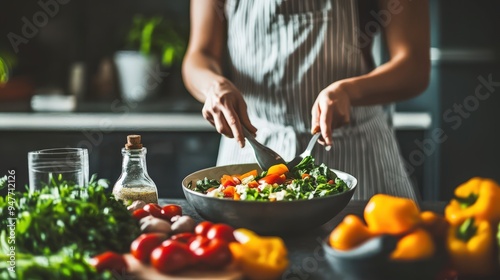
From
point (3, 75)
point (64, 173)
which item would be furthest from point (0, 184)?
point (3, 75)

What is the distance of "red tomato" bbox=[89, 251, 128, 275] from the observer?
83 cm

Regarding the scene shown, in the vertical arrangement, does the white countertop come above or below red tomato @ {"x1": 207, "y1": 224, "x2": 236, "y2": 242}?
below

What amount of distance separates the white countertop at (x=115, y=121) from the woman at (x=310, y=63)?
0.74 m

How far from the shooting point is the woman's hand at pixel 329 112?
1234 mm

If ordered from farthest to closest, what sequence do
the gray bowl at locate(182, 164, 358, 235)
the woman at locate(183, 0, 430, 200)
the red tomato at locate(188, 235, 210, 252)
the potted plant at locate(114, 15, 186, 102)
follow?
the potted plant at locate(114, 15, 186, 102), the woman at locate(183, 0, 430, 200), the gray bowl at locate(182, 164, 358, 235), the red tomato at locate(188, 235, 210, 252)

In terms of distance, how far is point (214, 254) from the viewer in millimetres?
839

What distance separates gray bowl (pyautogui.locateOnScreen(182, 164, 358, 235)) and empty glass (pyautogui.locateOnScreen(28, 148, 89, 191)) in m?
0.22

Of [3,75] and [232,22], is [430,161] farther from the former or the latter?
[3,75]

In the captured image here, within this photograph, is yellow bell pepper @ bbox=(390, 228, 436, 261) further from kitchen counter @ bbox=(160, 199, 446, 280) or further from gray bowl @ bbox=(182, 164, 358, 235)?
gray bowl @ bbox=(182, 164, 358, 235)

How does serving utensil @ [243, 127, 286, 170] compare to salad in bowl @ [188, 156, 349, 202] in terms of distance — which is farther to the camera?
serving utensil @ [243, 127, 286, 170]

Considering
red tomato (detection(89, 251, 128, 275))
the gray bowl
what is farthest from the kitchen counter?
red tomato (detection(89, 251, 128, 275))

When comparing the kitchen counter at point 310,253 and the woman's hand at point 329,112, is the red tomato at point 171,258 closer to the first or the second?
the kitchen counter at point 310,253

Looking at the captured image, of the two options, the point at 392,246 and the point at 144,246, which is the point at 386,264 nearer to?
the point at 392,246

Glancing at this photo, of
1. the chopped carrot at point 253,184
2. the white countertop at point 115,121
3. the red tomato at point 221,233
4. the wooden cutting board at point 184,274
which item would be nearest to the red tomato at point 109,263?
the wooden cutting board at point 184,274
